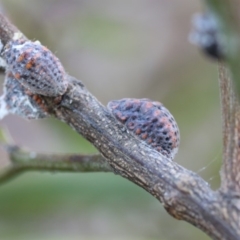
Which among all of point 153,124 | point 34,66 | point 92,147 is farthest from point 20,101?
point 92,147

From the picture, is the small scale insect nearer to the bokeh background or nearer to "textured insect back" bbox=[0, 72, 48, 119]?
"textured insect back" bbox=[0, 72, 48, 119]

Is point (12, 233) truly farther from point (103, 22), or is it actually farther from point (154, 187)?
point (154, 187)

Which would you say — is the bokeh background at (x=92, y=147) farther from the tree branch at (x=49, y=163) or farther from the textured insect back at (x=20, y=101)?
the textured insect back at (x=20, y=101)

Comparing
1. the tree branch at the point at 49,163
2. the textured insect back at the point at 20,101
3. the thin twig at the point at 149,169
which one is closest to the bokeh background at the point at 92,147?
the tree branch at the point at 49,163

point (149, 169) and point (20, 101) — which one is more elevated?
point (20, 101)

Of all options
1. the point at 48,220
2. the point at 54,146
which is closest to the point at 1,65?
the point at 54,146

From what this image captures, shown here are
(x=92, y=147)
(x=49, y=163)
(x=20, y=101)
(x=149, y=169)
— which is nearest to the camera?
(x=149, y=169)

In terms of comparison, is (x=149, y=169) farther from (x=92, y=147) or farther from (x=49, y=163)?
(x=92, y=147)
